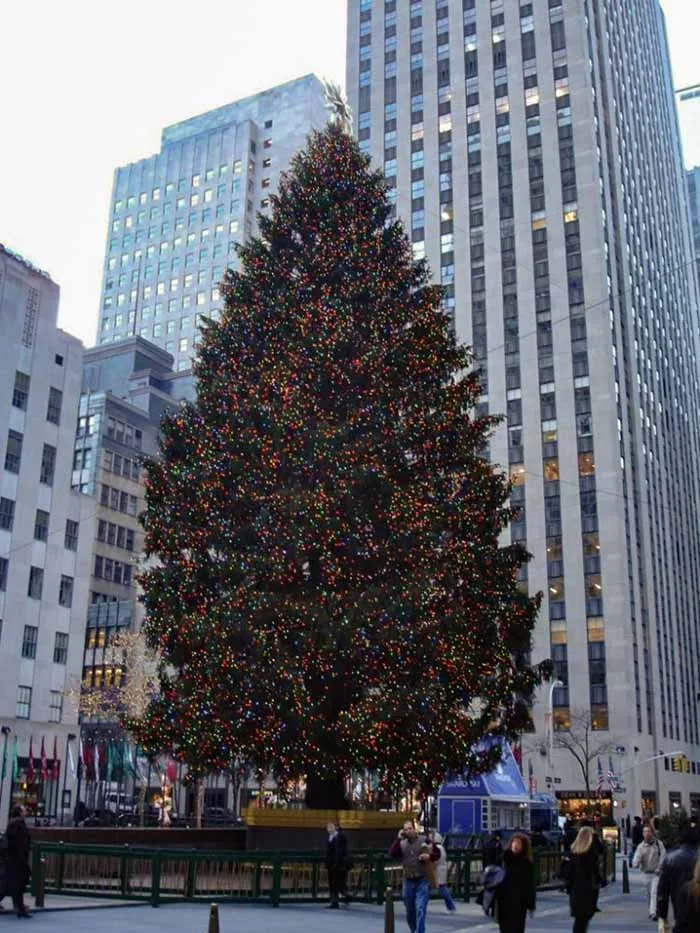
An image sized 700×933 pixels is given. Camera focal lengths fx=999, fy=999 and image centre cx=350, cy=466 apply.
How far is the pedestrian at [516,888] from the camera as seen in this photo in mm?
11992

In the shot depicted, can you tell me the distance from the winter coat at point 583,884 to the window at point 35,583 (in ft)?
171

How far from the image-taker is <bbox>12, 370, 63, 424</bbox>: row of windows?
6175cm

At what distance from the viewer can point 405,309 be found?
94.4 ft

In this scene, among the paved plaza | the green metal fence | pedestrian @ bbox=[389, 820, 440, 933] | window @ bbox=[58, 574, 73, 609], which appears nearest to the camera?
pedestrian @ bbox=[389, 820, 440, 933]

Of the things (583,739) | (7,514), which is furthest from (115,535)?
(583,739)

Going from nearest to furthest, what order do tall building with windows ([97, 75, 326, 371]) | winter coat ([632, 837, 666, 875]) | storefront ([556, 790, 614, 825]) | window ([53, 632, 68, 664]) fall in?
winter coat ([632, 837, 666, 875]) → window ([53, 632, 68, 664]) → storefront ([556, 790, 614, 825]) → tall building with windows ([97, 75, 326, 371])

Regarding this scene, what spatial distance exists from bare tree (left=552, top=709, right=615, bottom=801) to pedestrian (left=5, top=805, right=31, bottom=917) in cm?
6661

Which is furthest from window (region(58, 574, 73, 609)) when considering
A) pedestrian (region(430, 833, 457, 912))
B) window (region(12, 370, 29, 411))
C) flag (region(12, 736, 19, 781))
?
pedestrian (region(430, 833, 457, 912))

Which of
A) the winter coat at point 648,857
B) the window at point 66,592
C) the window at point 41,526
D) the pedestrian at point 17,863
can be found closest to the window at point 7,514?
the window at point 41,526

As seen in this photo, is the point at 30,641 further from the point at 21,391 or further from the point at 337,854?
the point at 337,854

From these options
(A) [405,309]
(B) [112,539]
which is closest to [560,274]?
(B) [112,539]

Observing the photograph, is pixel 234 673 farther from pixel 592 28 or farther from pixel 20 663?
pixel 592 28

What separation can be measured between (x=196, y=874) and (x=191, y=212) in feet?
464

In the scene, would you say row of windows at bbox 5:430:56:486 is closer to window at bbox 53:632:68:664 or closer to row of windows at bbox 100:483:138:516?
window at bbox 53:632:68:664
